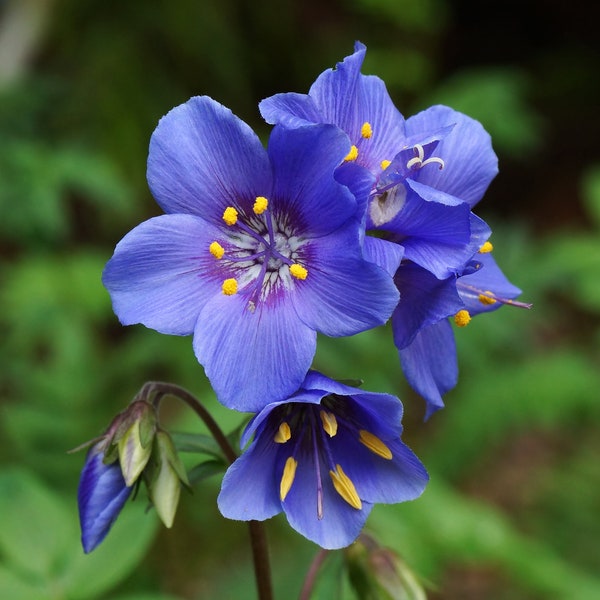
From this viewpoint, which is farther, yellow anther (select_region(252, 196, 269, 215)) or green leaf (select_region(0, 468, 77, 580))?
green leaf (select_region(0, 468, 77, 580))

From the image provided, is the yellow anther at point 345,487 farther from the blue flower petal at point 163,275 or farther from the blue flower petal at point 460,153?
the blue flower petal at point 460,153

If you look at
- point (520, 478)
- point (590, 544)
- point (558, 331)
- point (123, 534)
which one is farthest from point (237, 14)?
point (123, 534)

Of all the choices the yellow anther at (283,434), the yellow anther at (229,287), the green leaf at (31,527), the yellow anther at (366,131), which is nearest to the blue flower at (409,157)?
the yellow anther at (366,131)

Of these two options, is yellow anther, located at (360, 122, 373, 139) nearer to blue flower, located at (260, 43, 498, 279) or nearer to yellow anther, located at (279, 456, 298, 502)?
blue flower, located at (260, 43, 498, 279)

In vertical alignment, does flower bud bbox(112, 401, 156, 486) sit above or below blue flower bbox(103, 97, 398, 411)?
below

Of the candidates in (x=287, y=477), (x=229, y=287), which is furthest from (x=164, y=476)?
(x=229, y=287)

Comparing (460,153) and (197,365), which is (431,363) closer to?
(460,153)

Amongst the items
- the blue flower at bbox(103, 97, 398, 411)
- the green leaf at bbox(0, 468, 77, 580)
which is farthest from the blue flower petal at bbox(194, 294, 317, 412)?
the green leaf at bbox(0, 468, 77, 580)
